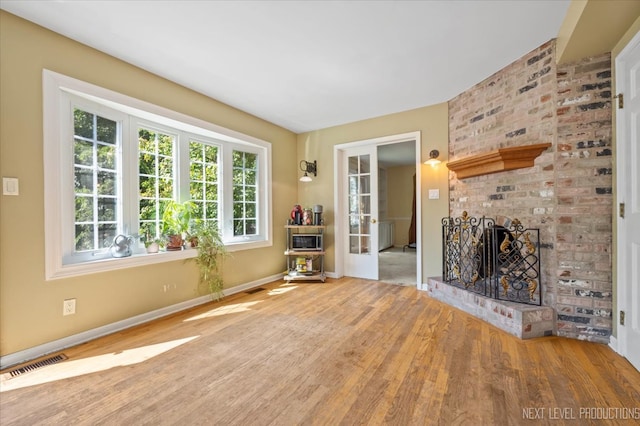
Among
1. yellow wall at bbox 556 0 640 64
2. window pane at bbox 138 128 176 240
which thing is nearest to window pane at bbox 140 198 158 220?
window pane at bbox 138 128 176 240

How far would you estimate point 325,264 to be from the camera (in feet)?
15.0

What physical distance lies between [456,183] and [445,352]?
2169 mm

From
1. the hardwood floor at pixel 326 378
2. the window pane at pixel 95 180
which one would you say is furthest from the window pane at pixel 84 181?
the hardwood floor at pixel 326 378

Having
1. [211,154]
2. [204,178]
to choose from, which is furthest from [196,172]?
[211,154]

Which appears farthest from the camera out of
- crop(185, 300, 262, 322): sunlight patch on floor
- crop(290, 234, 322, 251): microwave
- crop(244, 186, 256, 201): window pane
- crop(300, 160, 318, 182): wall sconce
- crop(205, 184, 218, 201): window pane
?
crop(300, 160, 318, 182): wall sconce

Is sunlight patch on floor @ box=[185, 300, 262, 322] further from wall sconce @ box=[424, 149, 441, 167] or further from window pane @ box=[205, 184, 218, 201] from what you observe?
wall sconce @ box=[424, 149, 441, 167]

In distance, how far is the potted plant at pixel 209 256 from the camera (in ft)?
10.4

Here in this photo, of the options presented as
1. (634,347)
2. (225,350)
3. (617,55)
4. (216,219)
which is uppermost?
(617,55)

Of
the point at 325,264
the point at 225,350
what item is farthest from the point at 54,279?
the point at 325,264

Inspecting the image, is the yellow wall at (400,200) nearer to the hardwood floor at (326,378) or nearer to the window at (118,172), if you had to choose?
the window at (118,172)

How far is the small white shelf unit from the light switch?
2.88 m

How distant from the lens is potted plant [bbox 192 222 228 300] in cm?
316

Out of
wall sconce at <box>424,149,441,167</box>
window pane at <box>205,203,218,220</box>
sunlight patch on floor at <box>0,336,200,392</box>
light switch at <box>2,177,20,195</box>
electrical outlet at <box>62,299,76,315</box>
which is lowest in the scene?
sunlight patch on floor at <box>0,336,200,392</box>

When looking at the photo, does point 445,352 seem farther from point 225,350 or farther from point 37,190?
point 37,190
